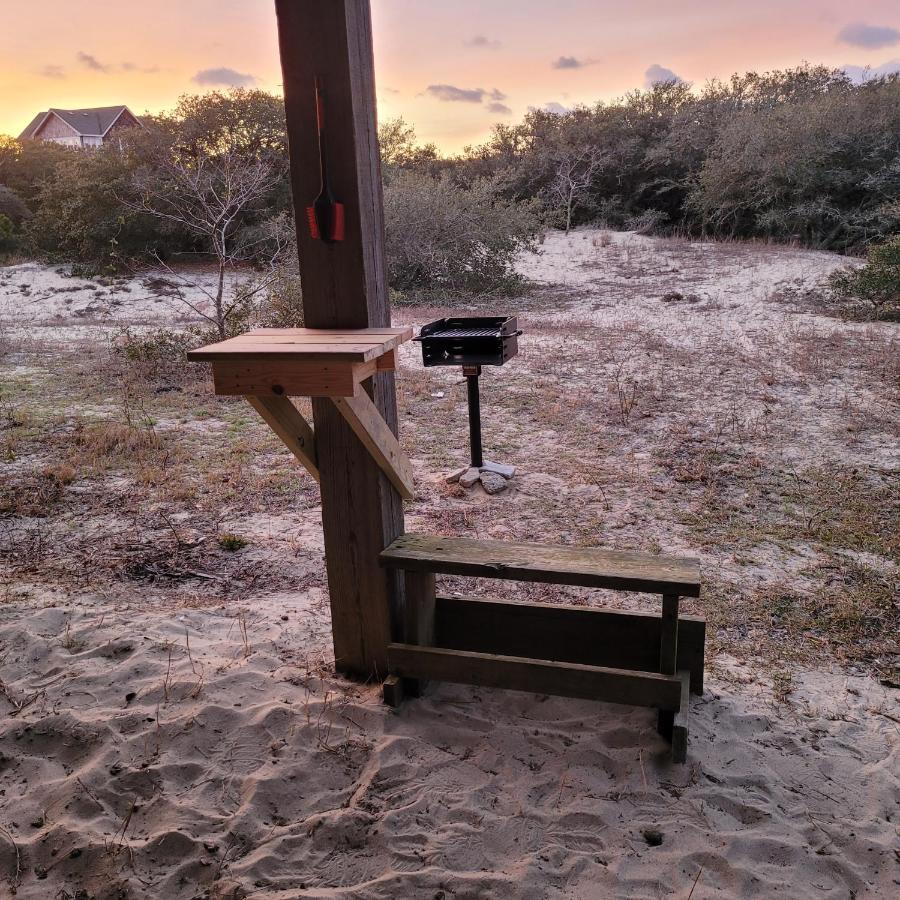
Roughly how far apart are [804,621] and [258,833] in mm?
2415

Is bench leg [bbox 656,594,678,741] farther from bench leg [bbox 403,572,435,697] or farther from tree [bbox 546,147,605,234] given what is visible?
tree [bbox 546,147,605,234]

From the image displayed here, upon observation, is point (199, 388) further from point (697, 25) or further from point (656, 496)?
point (697, 25)

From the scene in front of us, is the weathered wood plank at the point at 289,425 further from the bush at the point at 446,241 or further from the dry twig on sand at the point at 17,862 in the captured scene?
the bush at the point at 446,241

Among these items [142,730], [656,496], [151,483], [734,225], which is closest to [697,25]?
[656,496]

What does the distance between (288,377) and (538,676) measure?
4.16 feet

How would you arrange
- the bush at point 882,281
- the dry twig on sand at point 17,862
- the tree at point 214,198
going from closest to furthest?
the dry twig on sand at point 17,862 < the tree at point 214,198 < the bush at point 882,281

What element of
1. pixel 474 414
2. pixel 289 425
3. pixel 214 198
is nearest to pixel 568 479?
pixel 474 414

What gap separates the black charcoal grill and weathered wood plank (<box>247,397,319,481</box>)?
2.16m

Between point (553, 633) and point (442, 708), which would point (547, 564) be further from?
point (442, 708)

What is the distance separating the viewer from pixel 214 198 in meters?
10.8

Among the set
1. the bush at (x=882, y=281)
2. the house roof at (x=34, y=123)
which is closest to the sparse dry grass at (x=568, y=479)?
the bush at (x=882, y=281)

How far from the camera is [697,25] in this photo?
192 inches

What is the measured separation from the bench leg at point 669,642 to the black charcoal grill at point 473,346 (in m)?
2.37

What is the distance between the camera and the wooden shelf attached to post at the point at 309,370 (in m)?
1.98
